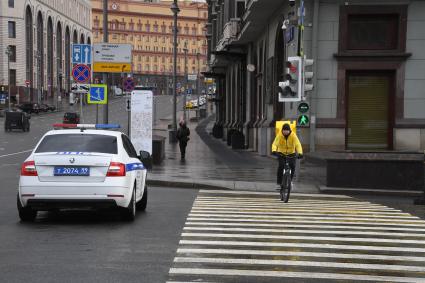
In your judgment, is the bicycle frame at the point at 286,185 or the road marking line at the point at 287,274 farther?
the bicycle frame at the point at 286,185

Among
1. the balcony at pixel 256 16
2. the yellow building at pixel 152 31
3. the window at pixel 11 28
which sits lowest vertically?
the balcony at pixel 256 16

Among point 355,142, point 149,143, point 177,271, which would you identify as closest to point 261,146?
point 355,142

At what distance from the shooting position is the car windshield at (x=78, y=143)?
9.78 meters

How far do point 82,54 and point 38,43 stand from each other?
89543 millimetres

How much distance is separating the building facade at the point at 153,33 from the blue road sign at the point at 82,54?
132898 mm

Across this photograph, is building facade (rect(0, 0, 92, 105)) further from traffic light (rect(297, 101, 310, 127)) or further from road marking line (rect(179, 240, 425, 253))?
road marking line (rect(179, 240, 425, 253))

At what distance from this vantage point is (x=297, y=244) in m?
8.08

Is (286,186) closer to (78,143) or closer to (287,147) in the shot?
(287,147)

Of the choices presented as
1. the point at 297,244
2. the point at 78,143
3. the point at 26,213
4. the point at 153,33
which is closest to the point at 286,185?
the point at 78,143

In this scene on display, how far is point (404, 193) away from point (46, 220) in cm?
917

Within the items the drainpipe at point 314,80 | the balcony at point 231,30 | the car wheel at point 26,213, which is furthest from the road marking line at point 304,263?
the balcony at point 231,30

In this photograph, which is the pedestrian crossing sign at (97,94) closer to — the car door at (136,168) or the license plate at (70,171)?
the car door at (136,168)

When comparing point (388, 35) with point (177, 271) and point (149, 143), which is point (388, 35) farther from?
point (177, 271)

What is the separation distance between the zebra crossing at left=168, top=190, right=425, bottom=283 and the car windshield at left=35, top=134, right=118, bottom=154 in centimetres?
179
